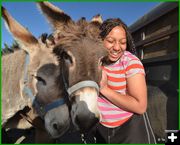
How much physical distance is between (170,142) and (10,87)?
7.02 ft

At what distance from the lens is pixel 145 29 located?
5.05 meters

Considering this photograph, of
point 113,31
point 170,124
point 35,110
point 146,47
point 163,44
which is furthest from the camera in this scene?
point 146,47

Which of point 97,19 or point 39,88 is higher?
point 97,19

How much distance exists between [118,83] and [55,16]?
959 millimetres

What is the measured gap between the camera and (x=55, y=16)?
2.78 meters

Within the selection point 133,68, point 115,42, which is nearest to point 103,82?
point 133,68

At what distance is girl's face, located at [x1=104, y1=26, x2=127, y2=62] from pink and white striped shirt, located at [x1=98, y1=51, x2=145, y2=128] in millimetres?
56

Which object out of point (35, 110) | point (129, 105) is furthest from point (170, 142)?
point (35, 110)

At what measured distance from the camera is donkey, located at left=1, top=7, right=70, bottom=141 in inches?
103

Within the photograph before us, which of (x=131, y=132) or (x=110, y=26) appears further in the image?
(x=110, y=26)

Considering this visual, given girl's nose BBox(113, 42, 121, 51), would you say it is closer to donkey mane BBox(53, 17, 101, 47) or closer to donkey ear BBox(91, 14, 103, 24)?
donkey mane BBox(53, 17, 101, 47)

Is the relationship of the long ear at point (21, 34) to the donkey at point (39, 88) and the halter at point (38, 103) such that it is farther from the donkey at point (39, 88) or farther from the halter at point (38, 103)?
the halter at point (38, 103)

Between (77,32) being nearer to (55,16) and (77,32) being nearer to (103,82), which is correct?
(55,16)

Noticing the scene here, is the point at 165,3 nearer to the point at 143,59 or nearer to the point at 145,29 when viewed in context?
the point at 145,29
